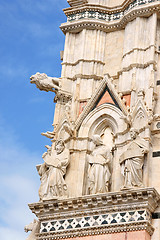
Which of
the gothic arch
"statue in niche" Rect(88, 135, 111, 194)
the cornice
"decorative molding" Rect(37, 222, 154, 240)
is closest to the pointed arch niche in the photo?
the gothic arch

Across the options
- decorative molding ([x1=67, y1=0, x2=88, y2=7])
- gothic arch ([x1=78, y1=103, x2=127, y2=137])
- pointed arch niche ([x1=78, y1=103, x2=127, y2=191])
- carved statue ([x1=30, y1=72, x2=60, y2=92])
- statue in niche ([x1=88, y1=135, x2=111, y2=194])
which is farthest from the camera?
decorative molding ([x1=67, y1=0, x2=88, y2=7])

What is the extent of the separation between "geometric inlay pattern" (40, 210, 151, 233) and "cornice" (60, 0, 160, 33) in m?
5.04

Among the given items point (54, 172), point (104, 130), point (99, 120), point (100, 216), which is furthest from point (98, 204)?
point (99, 120)

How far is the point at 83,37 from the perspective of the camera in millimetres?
16828

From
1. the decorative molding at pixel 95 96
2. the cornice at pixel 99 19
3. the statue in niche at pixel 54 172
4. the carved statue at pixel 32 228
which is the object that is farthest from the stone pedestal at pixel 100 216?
the cornice at pixel 99 19

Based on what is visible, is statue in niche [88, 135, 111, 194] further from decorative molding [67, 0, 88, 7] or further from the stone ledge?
decorative molding [67, 0, 88, 7]

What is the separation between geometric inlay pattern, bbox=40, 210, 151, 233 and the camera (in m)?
13.5

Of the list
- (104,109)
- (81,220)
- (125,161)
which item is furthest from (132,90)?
(81,220)

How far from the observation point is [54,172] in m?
14.9

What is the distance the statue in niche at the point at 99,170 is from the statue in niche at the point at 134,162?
470 millimetres

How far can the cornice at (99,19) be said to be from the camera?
1634cm

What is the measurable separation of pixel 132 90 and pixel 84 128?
140 cm

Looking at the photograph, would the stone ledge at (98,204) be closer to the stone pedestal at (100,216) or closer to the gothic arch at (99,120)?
the stone pedestal at (100,216)

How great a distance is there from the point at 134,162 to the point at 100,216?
4.29 feet
